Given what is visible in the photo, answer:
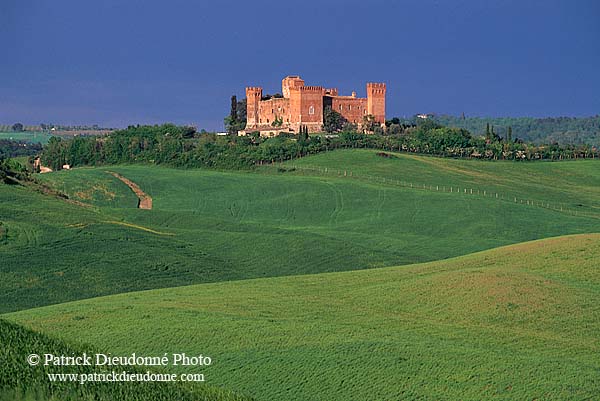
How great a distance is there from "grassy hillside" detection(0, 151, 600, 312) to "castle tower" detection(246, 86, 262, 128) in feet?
124

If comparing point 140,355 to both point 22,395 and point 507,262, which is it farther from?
point 507,262

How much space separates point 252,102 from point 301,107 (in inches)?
448

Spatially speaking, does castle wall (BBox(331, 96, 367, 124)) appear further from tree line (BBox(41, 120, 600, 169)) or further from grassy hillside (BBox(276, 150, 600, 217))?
grassy hillside (BBox(276, 150, 600, 217))

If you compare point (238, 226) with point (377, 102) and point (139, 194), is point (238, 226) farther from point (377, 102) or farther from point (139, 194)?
point (377, 102)

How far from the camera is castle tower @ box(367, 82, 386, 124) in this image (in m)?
134

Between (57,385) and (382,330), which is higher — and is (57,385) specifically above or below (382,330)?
above

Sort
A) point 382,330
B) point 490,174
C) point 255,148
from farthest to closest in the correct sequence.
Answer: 1. point 255,148
2. point 490,174
3. point 382,330

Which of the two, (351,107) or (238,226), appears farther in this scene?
(351,107)

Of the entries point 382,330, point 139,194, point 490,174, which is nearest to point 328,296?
point 382,330

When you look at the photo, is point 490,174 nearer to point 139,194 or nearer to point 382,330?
point 139,194

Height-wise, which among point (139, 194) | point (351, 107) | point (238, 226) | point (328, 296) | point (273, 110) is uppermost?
point (351, 107)

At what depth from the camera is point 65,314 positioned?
25.8 metres

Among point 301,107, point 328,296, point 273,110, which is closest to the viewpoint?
point 328,296

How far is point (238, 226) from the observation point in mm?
55969
